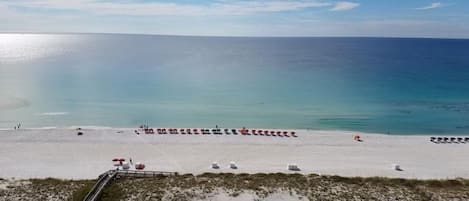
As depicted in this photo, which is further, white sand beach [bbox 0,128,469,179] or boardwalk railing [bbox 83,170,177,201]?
white sand beach [bbox 0,128,469,179]

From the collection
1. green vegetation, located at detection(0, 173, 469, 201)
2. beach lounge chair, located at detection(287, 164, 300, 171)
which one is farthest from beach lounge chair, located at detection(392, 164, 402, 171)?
beach lounge chair, located at detection(287, 164, 300, 171)

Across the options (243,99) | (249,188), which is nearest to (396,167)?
(249,188)

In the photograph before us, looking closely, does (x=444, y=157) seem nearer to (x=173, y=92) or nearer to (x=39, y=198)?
(x=39, y=198)

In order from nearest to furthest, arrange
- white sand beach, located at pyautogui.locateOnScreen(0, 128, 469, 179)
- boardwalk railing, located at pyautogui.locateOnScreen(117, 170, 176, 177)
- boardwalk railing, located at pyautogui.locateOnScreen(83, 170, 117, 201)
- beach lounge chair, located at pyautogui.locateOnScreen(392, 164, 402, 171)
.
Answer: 1. boardwalk railing, located at pyautogui.locateOnScreen(83, 170, 117, 201)
2. boardwalk railing, located at pyautogui.locateOnScreen(117, 170, 176, 177)
3. white sand beach, located at pyautogui.locateOnScreen(0, 128, 469, 179)
4. beach lounge chair, located at pyautogui.locateOnScreen(392, 164, 402, 171)

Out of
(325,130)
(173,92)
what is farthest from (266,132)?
(173,92)

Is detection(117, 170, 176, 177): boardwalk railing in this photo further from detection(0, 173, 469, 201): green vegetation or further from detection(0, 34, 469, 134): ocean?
detection(0, 34, 469, 134): ocean

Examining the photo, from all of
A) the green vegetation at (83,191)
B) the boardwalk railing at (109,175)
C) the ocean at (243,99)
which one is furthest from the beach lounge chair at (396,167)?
the green vegetation at (83,191)

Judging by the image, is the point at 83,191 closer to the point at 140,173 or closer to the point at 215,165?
the point at 140,173
